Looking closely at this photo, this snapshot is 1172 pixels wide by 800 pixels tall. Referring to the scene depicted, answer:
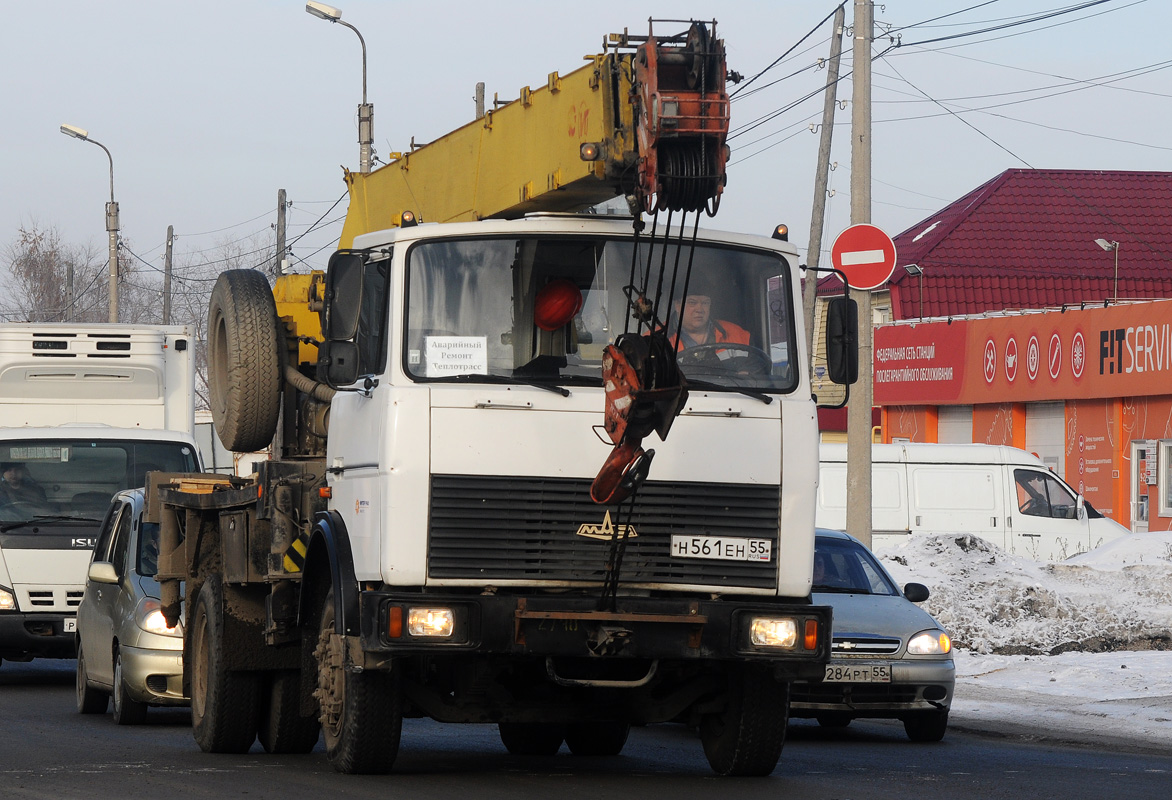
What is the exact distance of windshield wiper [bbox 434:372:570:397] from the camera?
8.38 meters

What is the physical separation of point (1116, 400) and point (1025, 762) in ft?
70.6

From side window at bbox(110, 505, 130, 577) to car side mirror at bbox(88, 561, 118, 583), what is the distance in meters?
0.07

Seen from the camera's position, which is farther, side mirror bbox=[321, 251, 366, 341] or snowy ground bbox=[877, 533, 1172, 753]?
snowy ground bbox=[877, 533, 1172, 753]

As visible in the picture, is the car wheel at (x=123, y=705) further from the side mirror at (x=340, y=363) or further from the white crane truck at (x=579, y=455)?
the side mirror at (x=340, y=363)

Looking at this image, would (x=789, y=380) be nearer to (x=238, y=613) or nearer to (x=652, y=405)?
(x=652, y=405)

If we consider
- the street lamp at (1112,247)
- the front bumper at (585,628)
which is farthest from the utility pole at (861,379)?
the street lamp at (1112,247)

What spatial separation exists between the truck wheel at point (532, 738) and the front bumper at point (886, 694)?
6.60ft

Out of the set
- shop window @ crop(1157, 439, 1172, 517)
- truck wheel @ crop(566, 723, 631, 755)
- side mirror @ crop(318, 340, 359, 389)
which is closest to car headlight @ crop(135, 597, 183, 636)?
truck wheel @ crop(566, 723, 631, 755)

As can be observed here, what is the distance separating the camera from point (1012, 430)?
1355 inches

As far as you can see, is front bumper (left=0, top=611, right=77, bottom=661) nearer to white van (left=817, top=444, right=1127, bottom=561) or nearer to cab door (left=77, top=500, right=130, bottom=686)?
cab door (left=77, top=500, right=130, bottom=686)

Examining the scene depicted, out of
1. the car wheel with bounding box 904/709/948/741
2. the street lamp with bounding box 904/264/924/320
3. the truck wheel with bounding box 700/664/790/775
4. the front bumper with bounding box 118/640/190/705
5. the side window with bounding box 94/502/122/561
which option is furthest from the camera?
the street lamp with bounding box 904/264/924/320

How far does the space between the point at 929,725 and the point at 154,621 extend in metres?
5.47

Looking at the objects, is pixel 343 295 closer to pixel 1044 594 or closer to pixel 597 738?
pixel 597 738

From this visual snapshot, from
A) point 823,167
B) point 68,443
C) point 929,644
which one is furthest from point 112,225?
point 929,644
